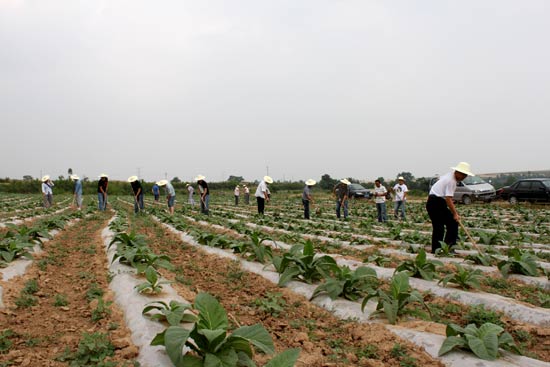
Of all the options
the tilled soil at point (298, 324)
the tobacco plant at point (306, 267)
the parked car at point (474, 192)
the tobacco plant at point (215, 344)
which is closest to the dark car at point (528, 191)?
the parked car at point (474, 192)

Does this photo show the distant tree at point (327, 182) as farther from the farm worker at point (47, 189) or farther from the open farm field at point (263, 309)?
the open farm field at point (263, 309)

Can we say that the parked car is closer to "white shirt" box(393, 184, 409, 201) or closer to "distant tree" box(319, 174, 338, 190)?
"white shirt" box(393, 184, 409, 201)

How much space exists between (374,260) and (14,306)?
494cm

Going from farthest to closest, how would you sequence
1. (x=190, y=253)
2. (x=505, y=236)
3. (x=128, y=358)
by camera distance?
(x=505, y=236) → (x=190, y=253) → (x=128, y=358)

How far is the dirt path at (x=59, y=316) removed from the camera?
2.99m

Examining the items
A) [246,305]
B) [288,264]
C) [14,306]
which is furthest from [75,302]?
[288,264]

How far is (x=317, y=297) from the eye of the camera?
4520mm

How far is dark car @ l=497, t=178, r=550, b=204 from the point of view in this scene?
67.6 ft

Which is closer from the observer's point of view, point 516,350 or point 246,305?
point 516,350

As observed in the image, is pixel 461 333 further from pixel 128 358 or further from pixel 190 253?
pixel 190 253

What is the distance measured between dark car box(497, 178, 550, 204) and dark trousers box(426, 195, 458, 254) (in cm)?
1685

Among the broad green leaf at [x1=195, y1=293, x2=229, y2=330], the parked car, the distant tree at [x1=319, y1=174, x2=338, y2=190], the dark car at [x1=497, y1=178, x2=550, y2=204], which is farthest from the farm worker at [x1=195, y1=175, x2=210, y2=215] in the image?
the distant tree at [x1=319, y1=174, x2=338, y2=190]

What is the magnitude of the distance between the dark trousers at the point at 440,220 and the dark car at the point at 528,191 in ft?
55.3

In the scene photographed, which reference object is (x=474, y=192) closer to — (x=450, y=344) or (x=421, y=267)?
(x=421, y=267)
